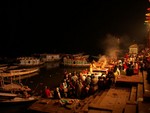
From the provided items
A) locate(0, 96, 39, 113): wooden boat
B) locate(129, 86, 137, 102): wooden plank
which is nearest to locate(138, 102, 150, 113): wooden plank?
locate(129, 86, 137, 102): wooden plank

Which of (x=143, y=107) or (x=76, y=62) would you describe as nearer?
(x=143, y=107)

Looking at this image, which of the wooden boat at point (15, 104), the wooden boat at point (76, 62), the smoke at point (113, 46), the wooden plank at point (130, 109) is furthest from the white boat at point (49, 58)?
the wooden plank at point (130, 109)

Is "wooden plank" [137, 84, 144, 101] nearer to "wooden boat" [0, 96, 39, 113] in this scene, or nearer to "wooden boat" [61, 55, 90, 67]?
"wooden boat" [0, 96, 39, 113]

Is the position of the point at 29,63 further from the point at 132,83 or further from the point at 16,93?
the point at 132,83

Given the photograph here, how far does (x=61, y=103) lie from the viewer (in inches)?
481

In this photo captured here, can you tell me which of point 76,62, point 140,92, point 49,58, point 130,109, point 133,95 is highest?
point 49,58

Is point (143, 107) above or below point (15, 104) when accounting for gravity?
above

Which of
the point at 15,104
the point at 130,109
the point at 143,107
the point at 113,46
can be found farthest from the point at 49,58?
the point at 143,107

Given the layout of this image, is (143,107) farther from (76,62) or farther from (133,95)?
(76,62)

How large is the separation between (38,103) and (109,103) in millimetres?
5011

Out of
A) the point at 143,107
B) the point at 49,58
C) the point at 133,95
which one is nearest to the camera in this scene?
the point at 143,107

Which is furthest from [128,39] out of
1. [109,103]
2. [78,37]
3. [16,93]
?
[109,103]

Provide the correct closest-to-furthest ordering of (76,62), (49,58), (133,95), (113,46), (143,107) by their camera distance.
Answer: (143,107)
(133,95)
(76,62)
(49,58)
(113,46)

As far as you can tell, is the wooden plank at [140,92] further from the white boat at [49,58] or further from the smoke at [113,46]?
the white boat at [49,58]
